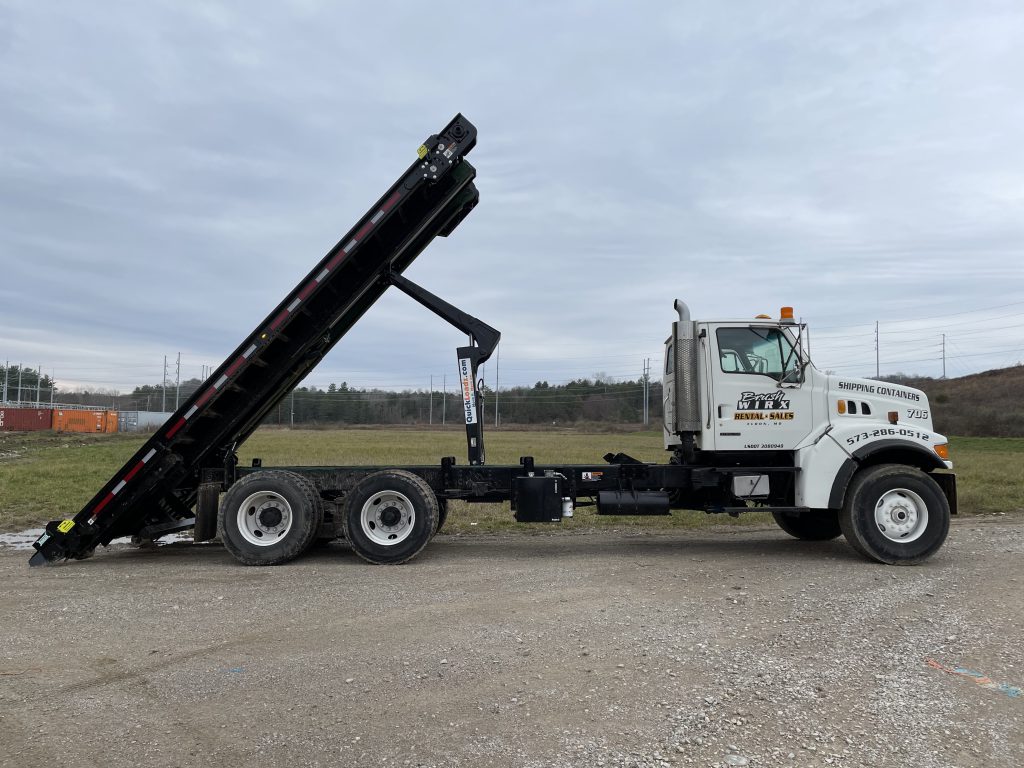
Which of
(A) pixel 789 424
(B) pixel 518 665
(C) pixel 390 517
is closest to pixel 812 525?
(A) pixel 789 424

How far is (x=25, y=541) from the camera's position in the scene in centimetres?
988

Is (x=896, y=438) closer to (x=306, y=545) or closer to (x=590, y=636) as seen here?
(x=590, y=636)

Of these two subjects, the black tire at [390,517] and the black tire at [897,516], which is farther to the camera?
the black tire at [390,517]

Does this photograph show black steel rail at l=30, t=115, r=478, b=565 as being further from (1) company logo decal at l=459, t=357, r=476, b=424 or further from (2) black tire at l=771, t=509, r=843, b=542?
(2) black tire at l=771, t=509, r=843, b=542

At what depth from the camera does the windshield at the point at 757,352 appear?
8070 millimetres

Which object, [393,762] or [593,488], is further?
[593,488]

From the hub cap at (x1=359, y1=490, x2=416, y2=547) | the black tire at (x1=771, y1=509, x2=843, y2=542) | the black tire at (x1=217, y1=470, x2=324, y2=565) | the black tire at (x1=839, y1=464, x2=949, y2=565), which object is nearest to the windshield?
the black tire at (x1=839, y1=464, x2=949, y2=565)

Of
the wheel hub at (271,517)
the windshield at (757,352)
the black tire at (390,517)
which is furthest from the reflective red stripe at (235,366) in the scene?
the windshield at (757,352)

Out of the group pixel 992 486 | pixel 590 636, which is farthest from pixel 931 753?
pixel 992 486

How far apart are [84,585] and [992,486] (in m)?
17.1

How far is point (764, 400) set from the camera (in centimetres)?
806

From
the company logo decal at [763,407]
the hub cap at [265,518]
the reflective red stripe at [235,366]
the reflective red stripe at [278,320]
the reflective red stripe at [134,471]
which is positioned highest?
the reflective red stripe at [278,320]

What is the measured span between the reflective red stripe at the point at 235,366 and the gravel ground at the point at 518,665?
2272 mm

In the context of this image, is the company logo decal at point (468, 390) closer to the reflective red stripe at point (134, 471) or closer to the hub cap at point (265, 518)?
the hub cap at point (265, 518)
